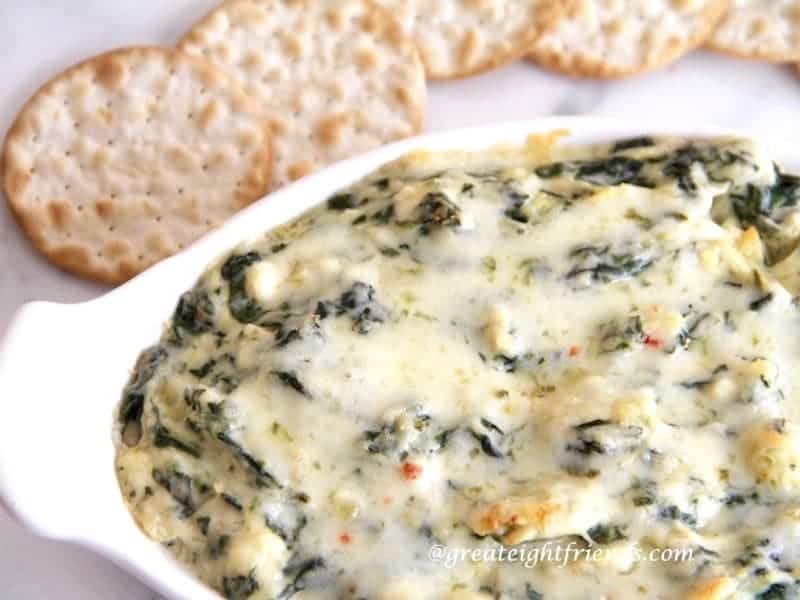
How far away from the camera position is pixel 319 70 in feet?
7.36

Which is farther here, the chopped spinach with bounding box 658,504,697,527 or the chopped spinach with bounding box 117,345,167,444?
the chopped spinach with bounding box 117,345,167,444

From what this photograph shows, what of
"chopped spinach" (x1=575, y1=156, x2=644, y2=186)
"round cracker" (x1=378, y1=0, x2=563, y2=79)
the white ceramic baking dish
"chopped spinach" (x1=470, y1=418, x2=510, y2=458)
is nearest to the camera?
the white ceramic baking dish

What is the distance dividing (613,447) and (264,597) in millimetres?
521

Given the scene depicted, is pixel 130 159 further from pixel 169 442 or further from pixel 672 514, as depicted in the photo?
pixel 672 514

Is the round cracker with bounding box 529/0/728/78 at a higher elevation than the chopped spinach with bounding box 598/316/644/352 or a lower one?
higher

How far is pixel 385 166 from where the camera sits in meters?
1.77

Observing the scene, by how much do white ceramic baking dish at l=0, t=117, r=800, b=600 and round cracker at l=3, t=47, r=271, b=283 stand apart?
48 centimetres

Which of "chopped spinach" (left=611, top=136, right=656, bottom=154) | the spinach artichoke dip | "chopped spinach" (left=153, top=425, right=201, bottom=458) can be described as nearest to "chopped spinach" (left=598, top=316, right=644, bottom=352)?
the spinach artichoke dip

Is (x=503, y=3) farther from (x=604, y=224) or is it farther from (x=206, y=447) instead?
(x=206, y=447)

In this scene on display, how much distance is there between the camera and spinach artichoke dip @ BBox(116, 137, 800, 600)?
1.45 meters

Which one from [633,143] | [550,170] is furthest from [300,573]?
[633,143]

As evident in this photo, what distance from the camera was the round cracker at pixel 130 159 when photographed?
212cm

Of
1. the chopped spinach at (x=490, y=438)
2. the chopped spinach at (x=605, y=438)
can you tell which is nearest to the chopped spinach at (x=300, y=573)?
the chopped spinach at (x=490, y=438)

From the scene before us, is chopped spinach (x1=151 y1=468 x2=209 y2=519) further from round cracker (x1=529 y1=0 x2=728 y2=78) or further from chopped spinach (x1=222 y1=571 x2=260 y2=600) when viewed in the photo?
round cracker (x1=529 y1=0 x2=728 y2=78)
